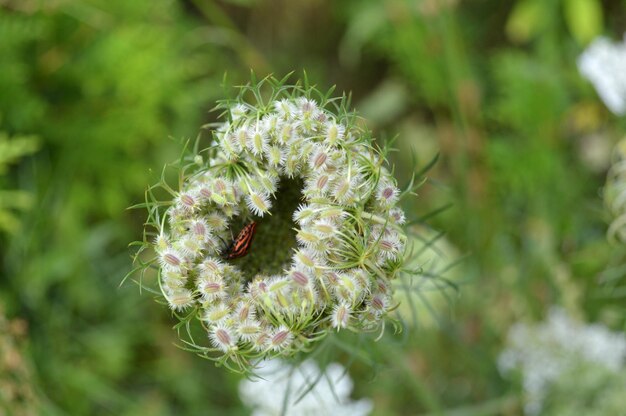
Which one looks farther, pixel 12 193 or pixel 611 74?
pixel 12 193

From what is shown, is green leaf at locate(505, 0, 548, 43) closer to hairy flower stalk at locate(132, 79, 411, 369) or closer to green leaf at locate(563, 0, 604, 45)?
green leaf at locate(563, 0, 604, 45)

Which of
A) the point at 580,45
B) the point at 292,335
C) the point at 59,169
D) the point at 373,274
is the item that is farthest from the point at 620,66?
the point at 59,169

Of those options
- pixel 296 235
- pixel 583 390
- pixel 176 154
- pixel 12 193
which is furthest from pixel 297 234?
pixel 176 154

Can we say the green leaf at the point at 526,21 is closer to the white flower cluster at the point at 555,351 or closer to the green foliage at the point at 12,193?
the white flower cluster at the point at 555,351

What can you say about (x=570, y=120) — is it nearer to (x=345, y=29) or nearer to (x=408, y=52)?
(x=408, y=52)

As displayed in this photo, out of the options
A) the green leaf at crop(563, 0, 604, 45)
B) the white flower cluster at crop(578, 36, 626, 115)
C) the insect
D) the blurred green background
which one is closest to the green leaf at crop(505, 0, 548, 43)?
the blurred green background

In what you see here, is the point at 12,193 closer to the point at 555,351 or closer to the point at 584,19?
the point at 555,351
